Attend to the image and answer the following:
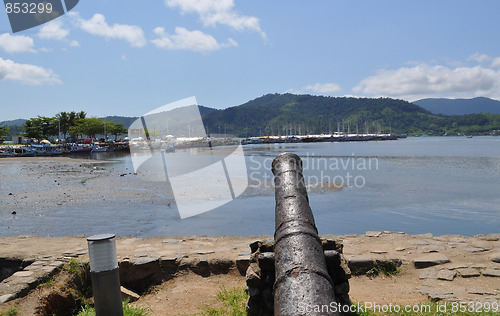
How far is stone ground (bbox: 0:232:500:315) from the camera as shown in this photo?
16.9 ft

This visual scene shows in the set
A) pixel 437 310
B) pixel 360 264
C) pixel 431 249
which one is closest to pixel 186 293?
pixel 360 264

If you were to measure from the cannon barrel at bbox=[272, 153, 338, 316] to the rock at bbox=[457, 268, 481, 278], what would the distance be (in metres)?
2.98

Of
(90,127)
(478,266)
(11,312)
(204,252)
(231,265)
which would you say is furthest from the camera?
(90,127)

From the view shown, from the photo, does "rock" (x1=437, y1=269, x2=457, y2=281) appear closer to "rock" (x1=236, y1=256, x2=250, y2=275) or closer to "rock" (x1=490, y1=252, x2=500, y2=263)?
"rock" (x1=490, y1=252, x2=500, y2=263)

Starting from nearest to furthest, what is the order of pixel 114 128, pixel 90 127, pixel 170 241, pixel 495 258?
pixel 495 258 < pixel 170 241 < pixel 90 127 < pixel 114 128

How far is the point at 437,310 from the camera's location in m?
4.40

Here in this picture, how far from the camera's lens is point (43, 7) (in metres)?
7.39

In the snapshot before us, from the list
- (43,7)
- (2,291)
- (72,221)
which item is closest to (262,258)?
(2,291)

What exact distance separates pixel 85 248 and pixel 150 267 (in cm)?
170

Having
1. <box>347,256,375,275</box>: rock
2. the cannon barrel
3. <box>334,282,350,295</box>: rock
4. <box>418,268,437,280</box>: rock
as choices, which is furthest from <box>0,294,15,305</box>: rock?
<box>418,268,437,280</box>: rock

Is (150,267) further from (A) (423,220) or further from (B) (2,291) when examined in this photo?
(A) (423,220)

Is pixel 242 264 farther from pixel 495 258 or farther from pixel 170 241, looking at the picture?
pixel 495 258

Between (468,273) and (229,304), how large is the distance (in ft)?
11.7

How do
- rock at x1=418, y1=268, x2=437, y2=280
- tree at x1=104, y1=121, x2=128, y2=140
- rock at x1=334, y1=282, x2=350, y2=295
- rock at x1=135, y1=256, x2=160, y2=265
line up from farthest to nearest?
1. tree at x1=104, y1=121, x2=128, y2=140
2. rock at x1=135, y1=256, x2=160, y2=265
3. rock at x1=418, y1=268, x2=437, y2=280
4. rock at x1=334, y1=282, x2=350, y2=295
